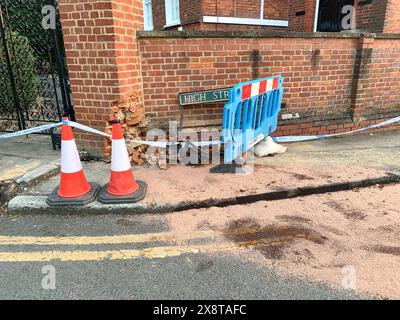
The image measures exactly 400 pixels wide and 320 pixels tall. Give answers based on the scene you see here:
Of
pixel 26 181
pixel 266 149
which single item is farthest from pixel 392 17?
pixel 26 181

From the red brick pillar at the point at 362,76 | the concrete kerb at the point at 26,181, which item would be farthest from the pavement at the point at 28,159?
the red brick pillar at the point at 362,76

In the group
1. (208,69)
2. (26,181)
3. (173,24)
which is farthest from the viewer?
(173,24)

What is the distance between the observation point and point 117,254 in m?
2.68

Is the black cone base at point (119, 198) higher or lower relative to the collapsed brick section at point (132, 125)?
lower

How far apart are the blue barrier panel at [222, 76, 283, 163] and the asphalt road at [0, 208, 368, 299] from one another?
4.93ft

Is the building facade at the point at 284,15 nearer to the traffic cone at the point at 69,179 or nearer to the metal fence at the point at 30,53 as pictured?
the metal fence at the point at 30,53

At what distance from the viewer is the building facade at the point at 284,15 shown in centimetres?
894

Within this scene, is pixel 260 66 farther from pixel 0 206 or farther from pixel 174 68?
pixel 0 206

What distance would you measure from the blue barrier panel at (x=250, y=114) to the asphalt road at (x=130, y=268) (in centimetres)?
150

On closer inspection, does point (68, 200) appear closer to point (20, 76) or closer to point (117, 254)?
point (117, 254)

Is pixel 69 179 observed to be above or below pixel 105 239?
above

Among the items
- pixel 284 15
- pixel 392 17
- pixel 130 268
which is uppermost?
pixel 284 15

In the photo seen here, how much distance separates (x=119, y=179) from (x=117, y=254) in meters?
1.05

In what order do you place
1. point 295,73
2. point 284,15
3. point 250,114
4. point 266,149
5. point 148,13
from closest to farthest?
point 250,114 → point 266,149 → point 295,73 → point 284,15 → point 148,13
